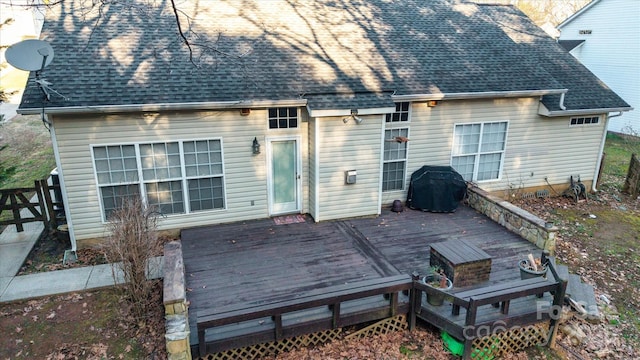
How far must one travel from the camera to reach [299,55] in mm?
9805

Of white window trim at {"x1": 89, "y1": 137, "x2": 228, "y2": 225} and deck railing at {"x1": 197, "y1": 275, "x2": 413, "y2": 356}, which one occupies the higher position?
white window trim at {"x1": 89, "y1": 137, "x2": 228, "y2": 225}

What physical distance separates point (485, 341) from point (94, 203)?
24.4ft

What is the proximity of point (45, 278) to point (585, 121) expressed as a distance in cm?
1361

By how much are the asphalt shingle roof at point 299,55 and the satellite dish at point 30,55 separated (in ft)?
1.64

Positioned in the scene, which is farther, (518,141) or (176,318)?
(518,141)

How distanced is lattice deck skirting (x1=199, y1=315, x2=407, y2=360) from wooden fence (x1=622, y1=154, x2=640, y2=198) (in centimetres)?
1039

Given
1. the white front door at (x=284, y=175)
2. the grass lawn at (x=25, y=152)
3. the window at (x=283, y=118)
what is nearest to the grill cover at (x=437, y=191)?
the white front door at (x=284, y=175)

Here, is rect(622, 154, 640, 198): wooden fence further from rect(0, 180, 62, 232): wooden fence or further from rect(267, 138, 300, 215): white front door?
rect(0, 180, 62, 232): wooden fence

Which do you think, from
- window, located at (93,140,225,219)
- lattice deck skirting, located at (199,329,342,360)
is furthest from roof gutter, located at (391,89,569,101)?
lattice deck skirting, located at (199,329,342,360)

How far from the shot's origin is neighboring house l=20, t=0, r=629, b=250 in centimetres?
796

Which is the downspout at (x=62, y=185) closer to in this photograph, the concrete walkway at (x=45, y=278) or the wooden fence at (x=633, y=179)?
the concrete walkway at (x=45, y=278)

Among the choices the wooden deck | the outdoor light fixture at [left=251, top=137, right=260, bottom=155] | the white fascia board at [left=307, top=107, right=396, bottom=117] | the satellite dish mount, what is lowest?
the wooden deck

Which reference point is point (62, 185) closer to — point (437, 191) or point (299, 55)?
point (299, 55)

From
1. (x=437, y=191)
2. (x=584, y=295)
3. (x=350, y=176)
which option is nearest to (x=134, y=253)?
(x=350, y=176)
